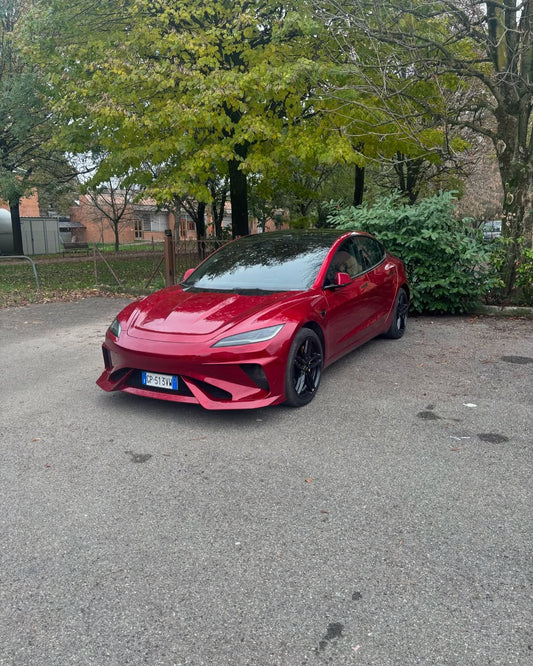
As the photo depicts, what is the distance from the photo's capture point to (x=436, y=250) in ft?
29.5

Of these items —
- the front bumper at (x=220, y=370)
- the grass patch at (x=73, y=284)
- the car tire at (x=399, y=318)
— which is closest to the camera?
the front bumper at (x=220, y=370)

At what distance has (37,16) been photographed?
13.7 m

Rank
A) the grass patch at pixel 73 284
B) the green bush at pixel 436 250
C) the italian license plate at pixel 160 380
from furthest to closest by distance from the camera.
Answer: the grass patch at pixel 73 284 < the green bush at pixel 436 250 < the italian license plate at pixel 160 380

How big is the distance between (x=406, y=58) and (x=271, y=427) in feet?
30.7

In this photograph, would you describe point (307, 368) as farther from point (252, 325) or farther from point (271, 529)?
point (271, 529)

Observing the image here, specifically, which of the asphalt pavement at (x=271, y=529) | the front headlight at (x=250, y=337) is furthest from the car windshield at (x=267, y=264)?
the asphalt pavement at (x=271, y=529)

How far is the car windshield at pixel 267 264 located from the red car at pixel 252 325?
12 mm

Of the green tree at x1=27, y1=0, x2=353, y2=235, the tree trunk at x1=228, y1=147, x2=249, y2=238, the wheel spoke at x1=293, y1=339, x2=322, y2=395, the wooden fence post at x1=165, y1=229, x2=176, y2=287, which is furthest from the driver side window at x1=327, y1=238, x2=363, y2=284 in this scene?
the tree trunk at x1=228, y1=147, x2=249, y2=238

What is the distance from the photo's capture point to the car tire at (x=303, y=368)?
477cm

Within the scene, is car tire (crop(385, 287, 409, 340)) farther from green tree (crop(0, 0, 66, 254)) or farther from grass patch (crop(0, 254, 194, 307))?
green tree (crop(0, 0, 66, 254))

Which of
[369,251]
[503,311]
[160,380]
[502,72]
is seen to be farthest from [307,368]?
[502,72]

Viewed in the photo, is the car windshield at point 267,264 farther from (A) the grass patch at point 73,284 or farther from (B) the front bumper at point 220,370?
(A) the grass patch at point 73,284

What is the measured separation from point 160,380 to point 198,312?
2.40ft

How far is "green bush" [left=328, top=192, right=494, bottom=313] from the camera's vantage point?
352 inches
